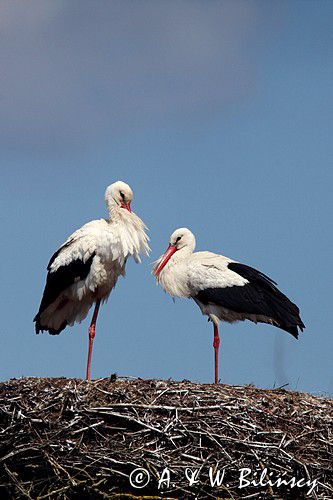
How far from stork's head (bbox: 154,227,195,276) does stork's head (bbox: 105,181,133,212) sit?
2.57 feet

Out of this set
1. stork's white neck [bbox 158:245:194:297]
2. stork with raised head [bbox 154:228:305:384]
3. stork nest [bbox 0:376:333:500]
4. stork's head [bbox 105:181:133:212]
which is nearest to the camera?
stork nest [bbox 0:376:333:500]

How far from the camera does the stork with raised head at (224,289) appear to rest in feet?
36.7

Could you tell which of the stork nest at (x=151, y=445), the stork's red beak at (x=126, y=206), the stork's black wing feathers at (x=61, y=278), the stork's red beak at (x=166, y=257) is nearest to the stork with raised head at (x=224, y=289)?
the stork's red beak at (x=166, y=257)

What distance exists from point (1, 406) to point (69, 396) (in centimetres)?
52

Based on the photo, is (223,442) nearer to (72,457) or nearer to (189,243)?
(72,457)

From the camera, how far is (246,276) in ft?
37.5

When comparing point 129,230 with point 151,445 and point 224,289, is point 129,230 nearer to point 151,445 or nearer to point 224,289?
point 224,289

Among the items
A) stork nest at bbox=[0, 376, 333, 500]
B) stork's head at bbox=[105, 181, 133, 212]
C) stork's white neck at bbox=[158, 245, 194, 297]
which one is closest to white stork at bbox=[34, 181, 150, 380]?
stork's head at bbox=[105, 181, 133, 212]

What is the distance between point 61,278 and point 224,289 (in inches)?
62.0

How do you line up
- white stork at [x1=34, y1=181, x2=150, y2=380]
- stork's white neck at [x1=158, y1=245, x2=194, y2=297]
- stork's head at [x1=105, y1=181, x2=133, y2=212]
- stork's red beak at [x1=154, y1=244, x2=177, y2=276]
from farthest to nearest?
stork's red beak at [x1=154, y1=244, x2=177, y2=276] < stork's white neck at [x1=158, y1=245, x2=194, y2=297] < stork's head at [x1=105, y1=181, x2=133, y2=212] < white stork at [x1=34, y1=181, x2=150, y2=380]

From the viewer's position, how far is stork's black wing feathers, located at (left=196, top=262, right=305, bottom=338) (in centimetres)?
1113

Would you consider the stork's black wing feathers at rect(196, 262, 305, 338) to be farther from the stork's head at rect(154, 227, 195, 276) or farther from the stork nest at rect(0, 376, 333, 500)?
the stork nest at rect(0, 376, 333, 500)

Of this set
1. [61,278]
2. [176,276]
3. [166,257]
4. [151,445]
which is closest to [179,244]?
[166,257]

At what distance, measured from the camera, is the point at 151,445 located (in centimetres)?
865
